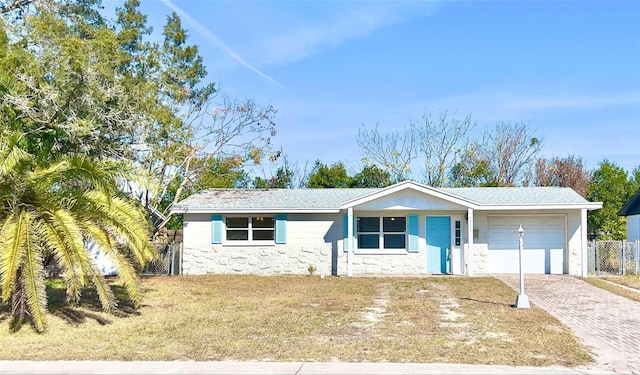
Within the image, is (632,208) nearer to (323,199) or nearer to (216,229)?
(323,199)

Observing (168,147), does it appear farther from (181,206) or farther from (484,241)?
(484,241)

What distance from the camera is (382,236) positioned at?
20203mm

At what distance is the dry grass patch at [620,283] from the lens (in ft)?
47.9

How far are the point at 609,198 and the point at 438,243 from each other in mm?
17316

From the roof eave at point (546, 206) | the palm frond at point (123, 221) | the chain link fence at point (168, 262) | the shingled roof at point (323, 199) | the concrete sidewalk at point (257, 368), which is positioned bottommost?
the concrete sidewalk at point (257, 368)

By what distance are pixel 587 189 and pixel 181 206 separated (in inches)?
1073

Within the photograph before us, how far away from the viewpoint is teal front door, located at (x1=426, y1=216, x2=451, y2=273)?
65.4ft

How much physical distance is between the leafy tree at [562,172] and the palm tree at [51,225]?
31876 mm

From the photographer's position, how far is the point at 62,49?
43.0 ft

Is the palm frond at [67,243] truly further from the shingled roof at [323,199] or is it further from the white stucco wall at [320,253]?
the white stucco wall at [320,253]

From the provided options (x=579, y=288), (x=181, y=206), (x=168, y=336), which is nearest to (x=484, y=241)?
(x=579, y=288)

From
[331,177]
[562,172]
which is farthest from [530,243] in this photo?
[562,172]

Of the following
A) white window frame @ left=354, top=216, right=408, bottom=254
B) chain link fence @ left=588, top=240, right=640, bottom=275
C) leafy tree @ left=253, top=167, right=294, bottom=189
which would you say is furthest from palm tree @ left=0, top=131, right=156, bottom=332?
leafy tree @ left=253, top=167, right=294, bottom=189

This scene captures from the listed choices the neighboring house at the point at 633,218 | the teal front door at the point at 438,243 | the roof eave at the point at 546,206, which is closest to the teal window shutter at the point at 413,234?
the teal front door at the point at 438,243
